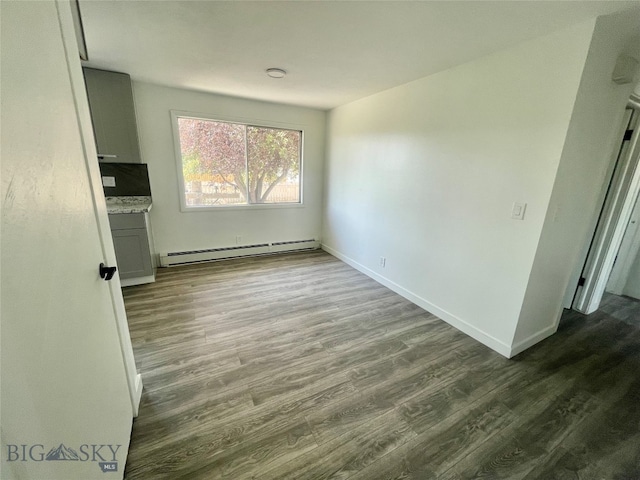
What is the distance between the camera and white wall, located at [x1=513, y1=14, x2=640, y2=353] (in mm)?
1640

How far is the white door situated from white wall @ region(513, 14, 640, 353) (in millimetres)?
2602

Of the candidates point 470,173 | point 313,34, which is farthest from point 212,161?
point 470,173

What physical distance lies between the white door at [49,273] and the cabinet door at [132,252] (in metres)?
2.11

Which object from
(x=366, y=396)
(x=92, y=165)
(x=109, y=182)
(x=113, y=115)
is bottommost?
(x=366, y=396)

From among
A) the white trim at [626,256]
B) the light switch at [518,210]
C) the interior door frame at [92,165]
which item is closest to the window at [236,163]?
the interior door frame at [92,165]

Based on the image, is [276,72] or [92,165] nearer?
[92,165]

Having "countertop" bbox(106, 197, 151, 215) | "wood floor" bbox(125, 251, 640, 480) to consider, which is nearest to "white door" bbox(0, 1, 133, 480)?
"wood floor" bbox(125, 251, 640, 480)

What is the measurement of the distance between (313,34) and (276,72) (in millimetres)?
825

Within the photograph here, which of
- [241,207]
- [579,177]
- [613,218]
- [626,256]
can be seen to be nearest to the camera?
[579,177]

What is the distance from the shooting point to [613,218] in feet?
8.23

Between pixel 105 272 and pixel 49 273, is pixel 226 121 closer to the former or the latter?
pixel 105 272

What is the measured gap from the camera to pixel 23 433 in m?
0.58

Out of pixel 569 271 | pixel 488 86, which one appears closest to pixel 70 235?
pixel 488 86

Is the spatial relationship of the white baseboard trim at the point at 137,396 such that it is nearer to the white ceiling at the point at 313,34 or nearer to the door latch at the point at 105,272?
the door latch at the point at 105,272
